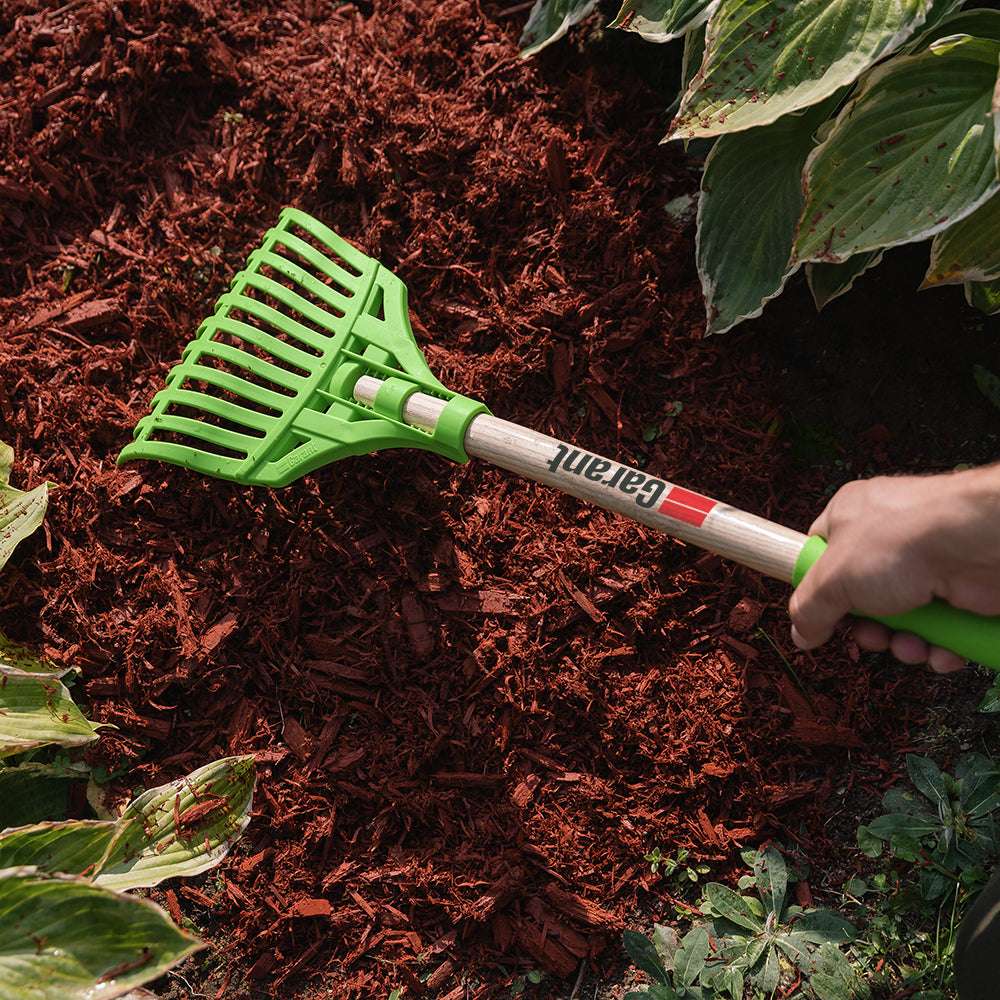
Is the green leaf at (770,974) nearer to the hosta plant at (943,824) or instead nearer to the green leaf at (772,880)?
the green leaf at (772,880)

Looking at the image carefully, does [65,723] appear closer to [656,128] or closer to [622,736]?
[622,736]

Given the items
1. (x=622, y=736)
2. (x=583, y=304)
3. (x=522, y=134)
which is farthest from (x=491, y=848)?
(x=522, y=134)

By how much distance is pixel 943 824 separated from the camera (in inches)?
69.1

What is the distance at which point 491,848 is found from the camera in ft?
6.14

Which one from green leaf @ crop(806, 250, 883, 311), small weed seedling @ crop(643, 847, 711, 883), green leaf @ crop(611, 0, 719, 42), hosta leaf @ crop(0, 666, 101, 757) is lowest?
small weed seedling @ crop(643, 847, 711, 883)

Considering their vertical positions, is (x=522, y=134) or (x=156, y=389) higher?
(x=522, y=134)

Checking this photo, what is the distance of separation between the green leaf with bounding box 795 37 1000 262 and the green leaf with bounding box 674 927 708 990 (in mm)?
1247

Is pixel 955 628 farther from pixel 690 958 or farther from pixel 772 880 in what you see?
pixel 690 958

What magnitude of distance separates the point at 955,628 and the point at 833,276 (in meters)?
0.76

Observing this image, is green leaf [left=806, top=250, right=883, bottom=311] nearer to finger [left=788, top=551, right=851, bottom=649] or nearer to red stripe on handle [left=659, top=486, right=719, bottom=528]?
red stripe on handle [left=659, top=486, right=719, bottom=528]

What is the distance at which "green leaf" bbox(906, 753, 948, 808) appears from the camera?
5.82 ft

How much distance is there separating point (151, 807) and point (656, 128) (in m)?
1.82

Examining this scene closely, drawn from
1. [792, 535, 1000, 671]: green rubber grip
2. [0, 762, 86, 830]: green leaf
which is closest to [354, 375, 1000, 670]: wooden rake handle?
[792, 535, 1000, 671]: green rubber grip

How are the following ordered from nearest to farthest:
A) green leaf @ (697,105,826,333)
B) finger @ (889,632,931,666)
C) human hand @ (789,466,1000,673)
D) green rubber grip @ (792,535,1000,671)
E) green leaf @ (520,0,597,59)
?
human hand @ (789,466,1000,673) → green rubber grip @ (792,535,1000,671) → finger @ (889,632,931,666) → green leaf @ (697,105,826,333) → green leaf @ (520,0,597,59)
